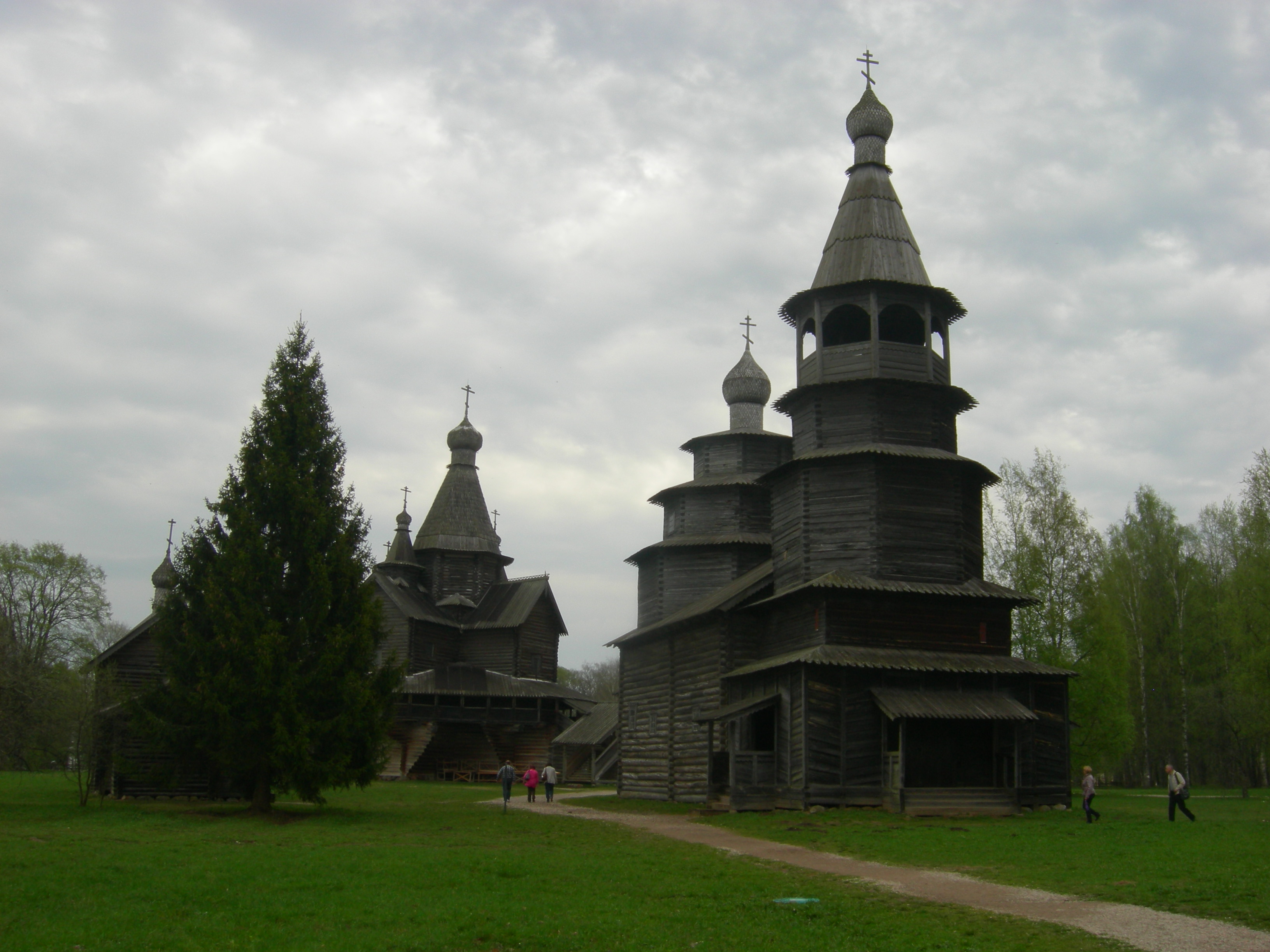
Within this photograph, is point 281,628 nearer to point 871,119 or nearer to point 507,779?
point 507,779

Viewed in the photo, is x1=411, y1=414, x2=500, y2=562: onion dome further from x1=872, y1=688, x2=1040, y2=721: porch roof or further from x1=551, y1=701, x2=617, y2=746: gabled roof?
x1=872, y1=688, x2=1040, y2=721: porch roof

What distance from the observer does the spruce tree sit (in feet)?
72.7

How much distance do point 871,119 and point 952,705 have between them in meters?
17.9

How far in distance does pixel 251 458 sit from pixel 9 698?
32.5 ft

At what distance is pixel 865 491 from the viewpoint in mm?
26734

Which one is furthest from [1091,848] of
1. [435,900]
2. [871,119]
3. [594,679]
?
[594,679]

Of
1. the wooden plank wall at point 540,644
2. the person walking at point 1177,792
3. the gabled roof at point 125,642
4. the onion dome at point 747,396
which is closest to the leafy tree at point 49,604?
the gabled roof at point 125,642

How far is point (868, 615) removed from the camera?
1005 inches

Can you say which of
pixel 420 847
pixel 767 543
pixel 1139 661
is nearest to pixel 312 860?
pixel 420 847

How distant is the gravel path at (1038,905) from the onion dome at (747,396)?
72.0ft

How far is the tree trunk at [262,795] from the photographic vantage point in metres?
23.1

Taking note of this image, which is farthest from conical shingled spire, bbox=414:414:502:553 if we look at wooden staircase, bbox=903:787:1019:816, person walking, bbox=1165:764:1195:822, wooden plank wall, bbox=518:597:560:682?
person walking, bbox=1165:764:1195:822

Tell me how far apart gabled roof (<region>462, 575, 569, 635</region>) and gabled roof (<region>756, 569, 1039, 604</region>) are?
2485 centimetres

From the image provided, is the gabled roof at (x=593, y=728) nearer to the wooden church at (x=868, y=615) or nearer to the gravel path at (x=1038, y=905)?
the wooden church at (x=868, y=615)
